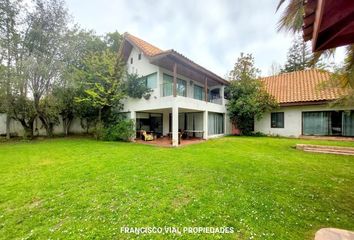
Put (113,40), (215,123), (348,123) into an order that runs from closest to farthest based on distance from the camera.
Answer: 1. (348,123)
2. (215,123)
3. (113,40)

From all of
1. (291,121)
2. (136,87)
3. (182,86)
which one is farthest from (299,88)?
(136,87)

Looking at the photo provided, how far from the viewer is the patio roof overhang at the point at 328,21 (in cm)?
181

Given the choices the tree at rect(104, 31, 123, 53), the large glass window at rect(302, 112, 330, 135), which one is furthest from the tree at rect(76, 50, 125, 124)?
the large glass window at rect(302, 112, 330, 135)

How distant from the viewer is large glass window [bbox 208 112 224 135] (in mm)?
15281

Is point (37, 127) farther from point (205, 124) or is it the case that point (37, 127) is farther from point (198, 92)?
point (205, 124)

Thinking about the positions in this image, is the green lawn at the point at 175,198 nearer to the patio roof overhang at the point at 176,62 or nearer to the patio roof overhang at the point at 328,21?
the patio roof overhang at the point at 328,21

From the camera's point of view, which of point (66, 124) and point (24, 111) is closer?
point (24, 111)

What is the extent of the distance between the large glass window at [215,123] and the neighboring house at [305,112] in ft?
11.3

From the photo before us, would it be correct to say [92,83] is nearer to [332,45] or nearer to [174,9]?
[174,9]

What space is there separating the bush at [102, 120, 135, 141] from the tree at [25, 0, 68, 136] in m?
4.98

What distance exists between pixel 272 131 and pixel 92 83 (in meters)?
16.0

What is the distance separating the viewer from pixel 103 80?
1411 cm

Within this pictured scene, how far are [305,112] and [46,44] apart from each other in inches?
876

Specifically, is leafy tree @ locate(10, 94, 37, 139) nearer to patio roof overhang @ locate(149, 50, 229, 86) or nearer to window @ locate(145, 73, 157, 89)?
window @ locate(145, 73, 157, 89)
